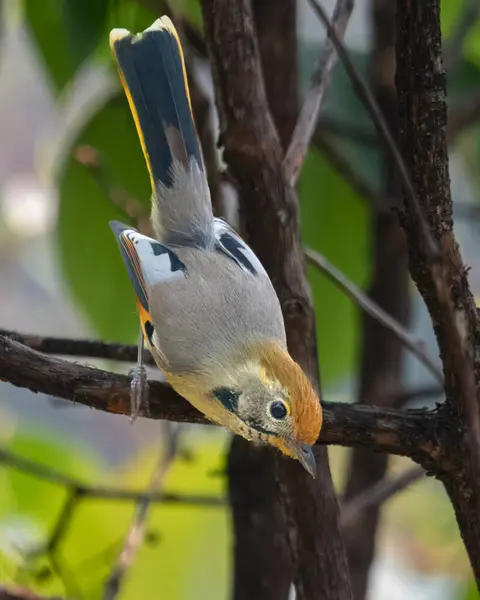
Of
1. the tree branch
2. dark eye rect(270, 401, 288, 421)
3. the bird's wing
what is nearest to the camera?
the tree branch

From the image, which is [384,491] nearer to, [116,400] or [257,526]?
[257,526]

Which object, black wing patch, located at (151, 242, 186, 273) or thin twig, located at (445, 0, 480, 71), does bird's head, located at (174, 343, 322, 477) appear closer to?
black wing patch, located at (151, 242, 186, 273)

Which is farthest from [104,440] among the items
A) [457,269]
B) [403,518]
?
[457,269]

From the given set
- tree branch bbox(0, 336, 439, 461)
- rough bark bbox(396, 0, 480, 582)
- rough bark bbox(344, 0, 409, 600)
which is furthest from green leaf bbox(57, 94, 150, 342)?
rough bark bbox(396, 0, 480, 582)

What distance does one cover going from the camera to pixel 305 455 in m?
0.71

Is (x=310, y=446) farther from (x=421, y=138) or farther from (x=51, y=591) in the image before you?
(x=51, y=591)

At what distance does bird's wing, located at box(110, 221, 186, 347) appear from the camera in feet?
2.86

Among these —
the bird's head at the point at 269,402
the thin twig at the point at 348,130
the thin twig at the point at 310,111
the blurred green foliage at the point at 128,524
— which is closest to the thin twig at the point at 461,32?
the thin twig at the point at 348,130

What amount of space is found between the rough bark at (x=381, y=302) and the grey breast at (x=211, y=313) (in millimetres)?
412

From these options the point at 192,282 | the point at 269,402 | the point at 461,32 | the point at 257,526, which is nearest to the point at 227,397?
the point at 269,402

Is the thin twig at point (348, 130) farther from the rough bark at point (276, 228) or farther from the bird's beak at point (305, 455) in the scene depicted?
the bird's beak at point (305, 455)

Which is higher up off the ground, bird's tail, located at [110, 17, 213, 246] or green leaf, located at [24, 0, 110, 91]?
green leaf, located at [24, 0, 110, 91]

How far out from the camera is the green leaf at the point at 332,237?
120 cm

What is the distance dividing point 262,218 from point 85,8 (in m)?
0.39
